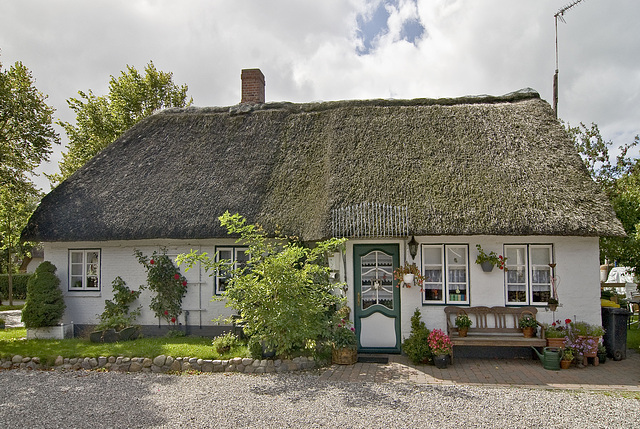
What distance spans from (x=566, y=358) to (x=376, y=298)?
3.54 metres

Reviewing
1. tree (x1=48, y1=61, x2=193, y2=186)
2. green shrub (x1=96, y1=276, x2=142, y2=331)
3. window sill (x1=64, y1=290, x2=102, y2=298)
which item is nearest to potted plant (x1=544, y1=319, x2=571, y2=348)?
green shrub (x1=96, y1=276, x2=142, y2=331)

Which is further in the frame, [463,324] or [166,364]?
[463,324]

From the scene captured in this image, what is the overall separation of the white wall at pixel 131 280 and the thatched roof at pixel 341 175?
66cm

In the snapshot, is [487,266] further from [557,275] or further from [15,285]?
[15,285]

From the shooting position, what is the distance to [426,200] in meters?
9.43

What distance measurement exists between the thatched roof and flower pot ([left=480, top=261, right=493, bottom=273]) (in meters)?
0.75

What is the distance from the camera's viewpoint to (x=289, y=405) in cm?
659

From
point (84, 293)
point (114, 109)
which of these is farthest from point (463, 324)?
point (114, 109)

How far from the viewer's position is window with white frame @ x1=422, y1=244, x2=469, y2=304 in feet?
31.2

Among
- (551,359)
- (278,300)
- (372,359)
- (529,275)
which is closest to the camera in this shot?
(278,300)

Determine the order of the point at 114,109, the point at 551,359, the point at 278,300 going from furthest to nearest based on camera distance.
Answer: the point at 114,109
the point at 551,359
the point at 278,300

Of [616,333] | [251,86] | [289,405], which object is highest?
[251,86]

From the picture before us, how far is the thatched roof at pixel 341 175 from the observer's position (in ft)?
30.0

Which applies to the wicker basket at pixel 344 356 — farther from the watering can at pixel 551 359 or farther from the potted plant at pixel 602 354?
the potted plant at pixel 602 354
